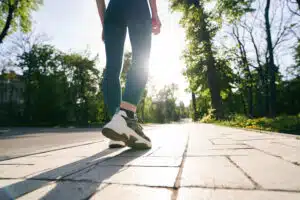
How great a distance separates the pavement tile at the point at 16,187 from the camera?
850mm

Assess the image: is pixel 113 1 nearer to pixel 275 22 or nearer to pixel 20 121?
pixel 275 22

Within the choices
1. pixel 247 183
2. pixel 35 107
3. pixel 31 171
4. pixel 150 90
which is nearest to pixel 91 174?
pixel 31 171

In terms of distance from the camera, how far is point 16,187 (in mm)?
953

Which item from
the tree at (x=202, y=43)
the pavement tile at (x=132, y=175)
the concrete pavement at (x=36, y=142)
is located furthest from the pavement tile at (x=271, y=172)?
the tree at (x=202, y=43)

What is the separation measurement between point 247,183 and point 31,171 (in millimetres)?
1192

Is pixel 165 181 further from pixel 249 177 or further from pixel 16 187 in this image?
pixel 16 187

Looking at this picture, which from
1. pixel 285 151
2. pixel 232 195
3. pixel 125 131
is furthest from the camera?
pixel 125 131

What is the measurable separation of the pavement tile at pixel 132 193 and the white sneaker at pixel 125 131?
0.89 metres

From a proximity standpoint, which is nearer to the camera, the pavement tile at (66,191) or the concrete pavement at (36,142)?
the pavement tile at (66,191)

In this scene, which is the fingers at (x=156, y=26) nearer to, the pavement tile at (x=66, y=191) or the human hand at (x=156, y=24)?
the human hand at (x=156, y=24)

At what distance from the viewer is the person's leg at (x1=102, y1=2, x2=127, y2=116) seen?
85.1 inches

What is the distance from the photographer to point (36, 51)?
30328 mm

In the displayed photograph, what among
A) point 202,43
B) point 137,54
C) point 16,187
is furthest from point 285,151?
point 202,43

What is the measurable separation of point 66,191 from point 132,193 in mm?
277
